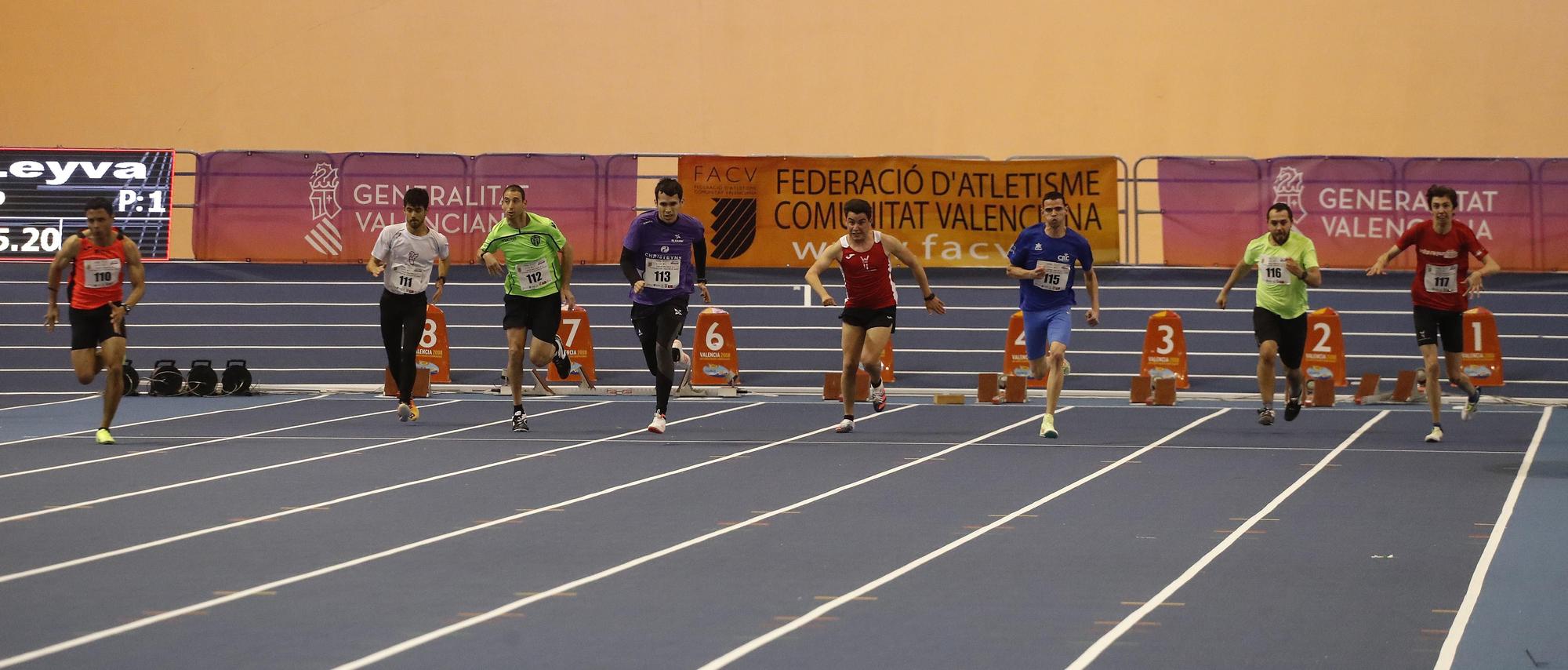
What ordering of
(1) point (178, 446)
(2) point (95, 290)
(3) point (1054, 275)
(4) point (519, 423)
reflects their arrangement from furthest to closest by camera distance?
(4) point (519, 423) < (3) point (1054, 275) < (2) point (95, 290) < (1) point (178, 446)

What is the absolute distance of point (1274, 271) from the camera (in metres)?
13.7

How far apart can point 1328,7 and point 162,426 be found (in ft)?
51.7

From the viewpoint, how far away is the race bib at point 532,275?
1391 centimetres

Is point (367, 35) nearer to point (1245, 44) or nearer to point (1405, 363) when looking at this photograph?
point (1245, 44)

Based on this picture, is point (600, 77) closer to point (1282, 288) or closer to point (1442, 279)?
point (1282, 288)

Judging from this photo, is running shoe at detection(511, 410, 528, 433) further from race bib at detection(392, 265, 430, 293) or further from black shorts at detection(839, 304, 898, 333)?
black shorts at detection(839, 304, 898, 333)

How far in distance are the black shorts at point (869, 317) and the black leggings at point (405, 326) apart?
139 inches

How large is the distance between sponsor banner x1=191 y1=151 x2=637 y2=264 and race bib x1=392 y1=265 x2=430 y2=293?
15.7 ft

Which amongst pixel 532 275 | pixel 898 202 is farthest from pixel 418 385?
pixel 898 202

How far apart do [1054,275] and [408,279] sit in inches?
206

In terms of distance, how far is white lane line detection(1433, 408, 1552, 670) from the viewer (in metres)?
5.85

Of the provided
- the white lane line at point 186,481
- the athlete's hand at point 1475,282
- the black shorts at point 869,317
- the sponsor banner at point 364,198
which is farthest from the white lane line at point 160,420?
the athlete's hand at point 1475,282

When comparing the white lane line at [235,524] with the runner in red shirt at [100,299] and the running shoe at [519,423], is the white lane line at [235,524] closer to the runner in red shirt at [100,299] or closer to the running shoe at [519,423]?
the running shoe at [519,423]

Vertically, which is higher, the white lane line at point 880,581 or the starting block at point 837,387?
the starting block at point 837,387
